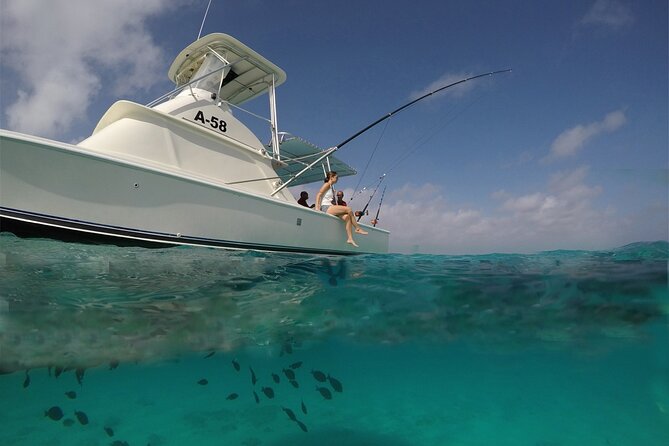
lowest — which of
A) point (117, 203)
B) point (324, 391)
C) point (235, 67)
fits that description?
point (324, 391)

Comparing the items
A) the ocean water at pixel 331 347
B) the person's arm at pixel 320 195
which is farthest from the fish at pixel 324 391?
the person's arm at pixel 320 195

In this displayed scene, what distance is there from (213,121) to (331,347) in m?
6.68

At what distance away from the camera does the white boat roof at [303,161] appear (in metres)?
10.7

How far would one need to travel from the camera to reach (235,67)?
365 inches

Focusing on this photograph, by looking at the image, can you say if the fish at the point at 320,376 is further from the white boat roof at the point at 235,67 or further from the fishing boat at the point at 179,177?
the white boat roof at the point at 235,67

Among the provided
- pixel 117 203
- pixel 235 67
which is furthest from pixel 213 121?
pixel 117 203

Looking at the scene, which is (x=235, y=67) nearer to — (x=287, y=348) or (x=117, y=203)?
(x=117, y=203)

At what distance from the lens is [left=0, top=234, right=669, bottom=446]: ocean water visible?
18.0 feet

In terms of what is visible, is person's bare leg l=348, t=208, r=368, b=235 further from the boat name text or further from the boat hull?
the boat name text

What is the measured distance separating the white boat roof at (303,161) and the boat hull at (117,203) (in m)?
3.37

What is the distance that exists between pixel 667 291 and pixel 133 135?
10.7m

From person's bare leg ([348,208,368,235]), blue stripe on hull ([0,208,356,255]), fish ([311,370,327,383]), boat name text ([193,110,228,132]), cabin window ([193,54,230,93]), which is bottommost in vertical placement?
fish ([311,370,327,383])

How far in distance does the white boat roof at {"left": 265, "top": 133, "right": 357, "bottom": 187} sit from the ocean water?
15.2 feet

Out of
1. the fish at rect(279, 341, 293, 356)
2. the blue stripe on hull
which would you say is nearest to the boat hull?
the blue stripe on hull
